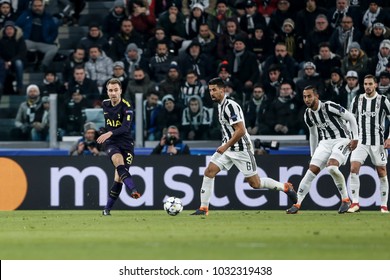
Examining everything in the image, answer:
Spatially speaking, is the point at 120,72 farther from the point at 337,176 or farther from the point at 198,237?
the point at 198,237

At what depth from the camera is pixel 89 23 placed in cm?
2705

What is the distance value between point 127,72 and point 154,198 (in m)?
3.75

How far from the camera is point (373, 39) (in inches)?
926

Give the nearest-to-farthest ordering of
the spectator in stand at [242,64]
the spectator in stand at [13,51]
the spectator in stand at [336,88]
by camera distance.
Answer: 1. the spectator in stand at [336,88]
2. the spectator in stand at [242,64]
3. the spectator in stand at [13,51]

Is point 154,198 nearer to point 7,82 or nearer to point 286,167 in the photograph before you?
point 286,167

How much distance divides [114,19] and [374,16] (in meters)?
5.63

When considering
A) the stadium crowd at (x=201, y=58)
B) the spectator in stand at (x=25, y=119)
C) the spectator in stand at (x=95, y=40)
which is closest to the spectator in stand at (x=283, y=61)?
the stadium crowd at (x=201, y=58)

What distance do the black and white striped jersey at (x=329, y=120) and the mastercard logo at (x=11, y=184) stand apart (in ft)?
19.7

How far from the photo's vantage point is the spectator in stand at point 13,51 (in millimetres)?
25141

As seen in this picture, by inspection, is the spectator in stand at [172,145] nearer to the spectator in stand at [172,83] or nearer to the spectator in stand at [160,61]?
the spectator in stand at [172,83]

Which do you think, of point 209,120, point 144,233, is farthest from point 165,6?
point 144,233

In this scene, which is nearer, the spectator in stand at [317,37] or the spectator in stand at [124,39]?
the spectator in stand at [317,37]

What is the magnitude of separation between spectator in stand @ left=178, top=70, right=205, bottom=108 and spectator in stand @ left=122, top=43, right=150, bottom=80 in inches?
72.0

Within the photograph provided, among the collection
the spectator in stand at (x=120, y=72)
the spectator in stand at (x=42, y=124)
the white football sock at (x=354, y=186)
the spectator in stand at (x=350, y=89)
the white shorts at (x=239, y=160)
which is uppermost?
the spectator in stand at (x=120, y=72)
